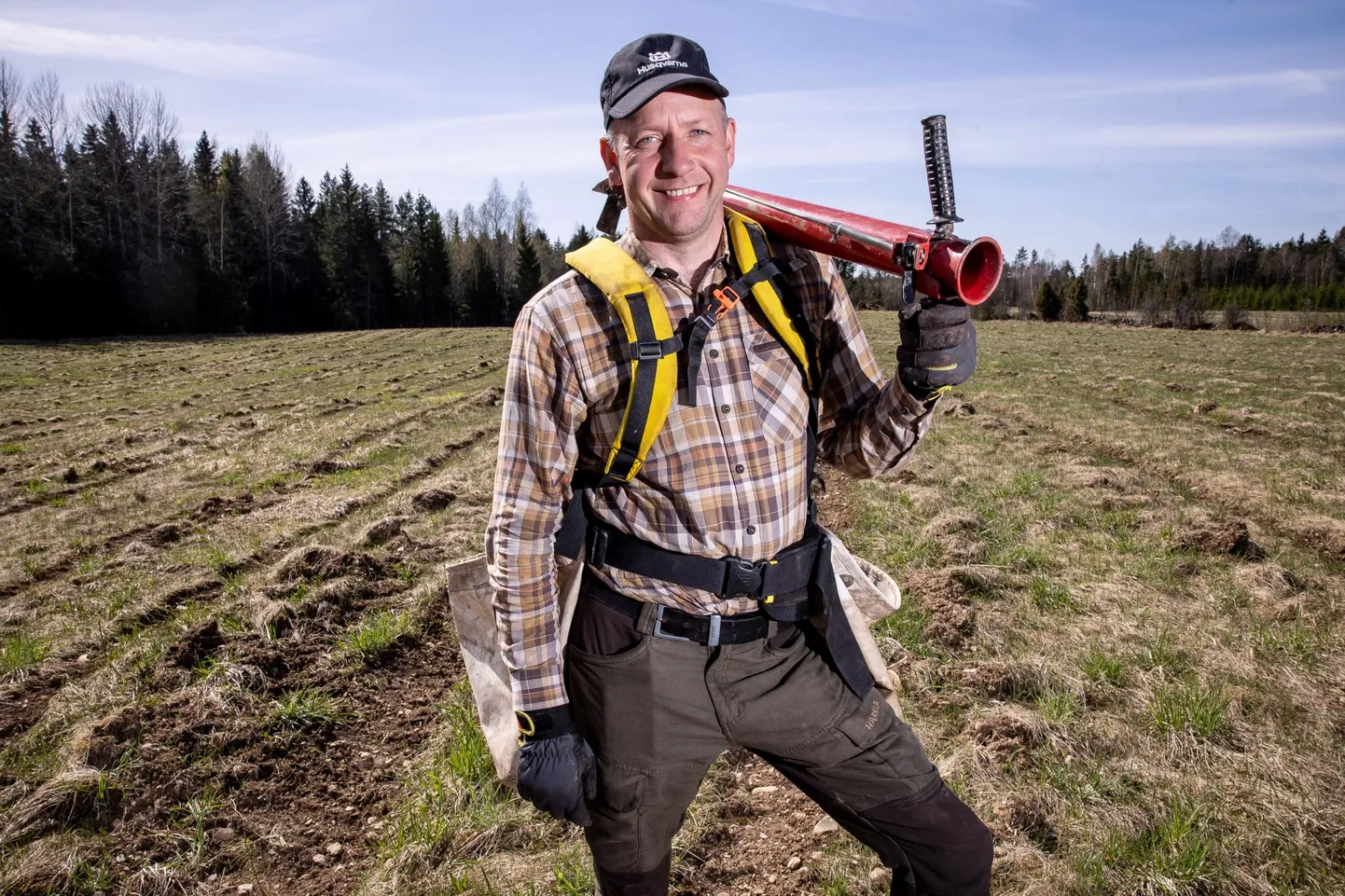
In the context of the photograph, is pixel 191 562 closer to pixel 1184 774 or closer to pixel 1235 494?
pixel 1184 774

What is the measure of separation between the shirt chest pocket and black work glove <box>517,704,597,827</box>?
1.02 meters

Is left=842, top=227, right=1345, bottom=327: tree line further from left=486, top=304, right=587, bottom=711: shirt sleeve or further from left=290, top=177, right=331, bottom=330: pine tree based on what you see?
left=486, top=304, right=587, bottom=711: shirt sleeve

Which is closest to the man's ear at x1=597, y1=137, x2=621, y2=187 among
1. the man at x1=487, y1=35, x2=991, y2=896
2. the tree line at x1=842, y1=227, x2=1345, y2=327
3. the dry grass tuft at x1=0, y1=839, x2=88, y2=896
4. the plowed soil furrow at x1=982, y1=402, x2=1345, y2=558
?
the man at x1=487, y1=35, x2=991, y2=896

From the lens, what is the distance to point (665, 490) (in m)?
2.24

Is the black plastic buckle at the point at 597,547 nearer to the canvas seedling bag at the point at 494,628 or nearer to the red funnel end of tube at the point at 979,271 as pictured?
the canvas seedling bag at the point at 494,628

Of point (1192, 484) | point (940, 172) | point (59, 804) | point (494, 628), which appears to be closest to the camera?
point (940, 172)

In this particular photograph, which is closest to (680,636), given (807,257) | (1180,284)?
(807,257)

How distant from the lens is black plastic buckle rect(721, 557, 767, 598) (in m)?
2.23

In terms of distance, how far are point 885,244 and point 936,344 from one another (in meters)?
0.31

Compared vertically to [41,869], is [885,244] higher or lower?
higher

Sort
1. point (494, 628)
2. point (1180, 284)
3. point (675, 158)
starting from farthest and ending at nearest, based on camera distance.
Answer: point (1180, 284)
point (494, 628)
point (675, 158)

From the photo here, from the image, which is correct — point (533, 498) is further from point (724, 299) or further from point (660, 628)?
point (724, 299)

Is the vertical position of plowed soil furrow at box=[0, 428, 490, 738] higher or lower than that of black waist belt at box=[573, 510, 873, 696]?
lower

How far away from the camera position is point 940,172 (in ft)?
6.45
